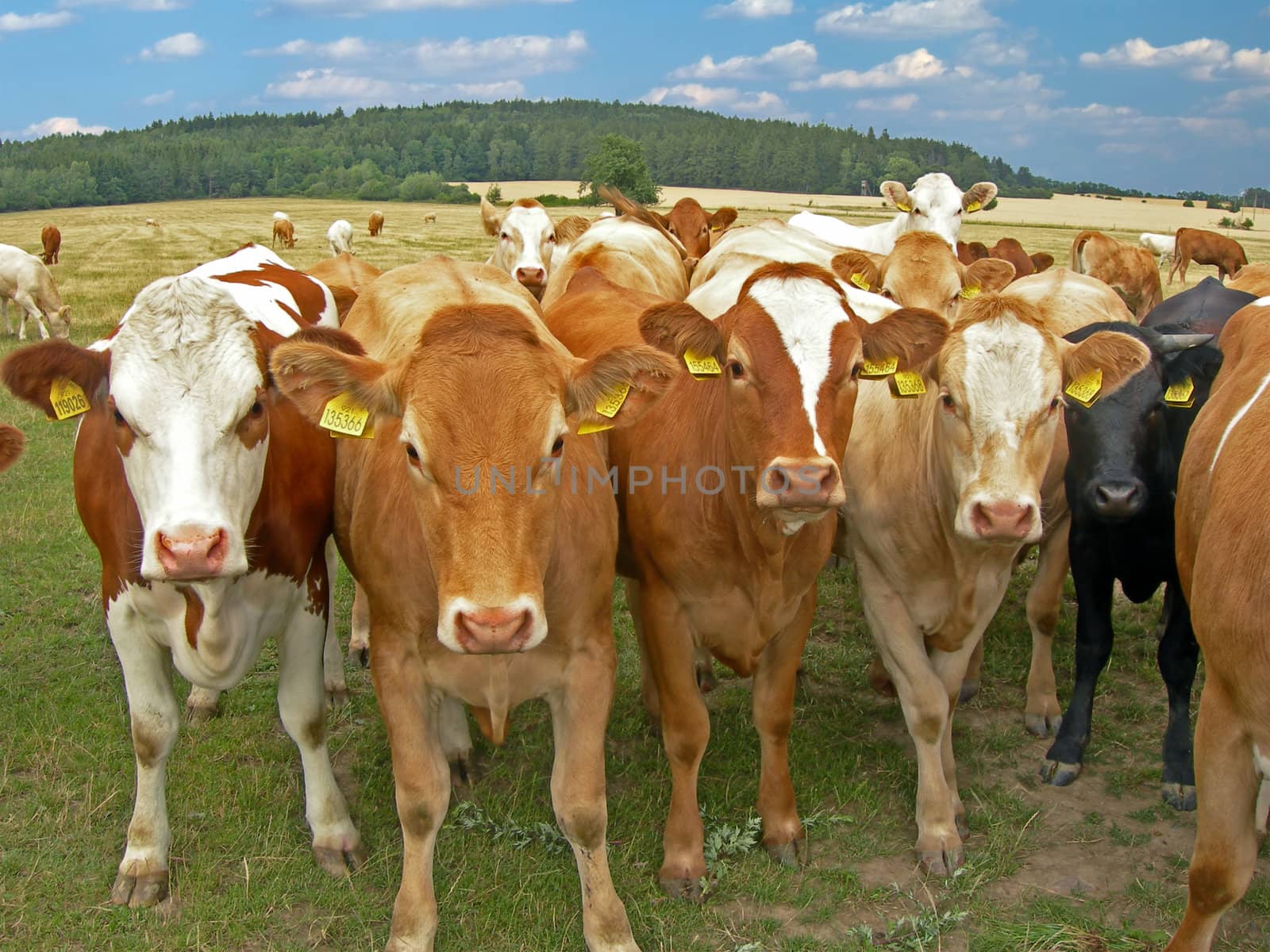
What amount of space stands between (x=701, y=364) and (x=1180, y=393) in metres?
2.25

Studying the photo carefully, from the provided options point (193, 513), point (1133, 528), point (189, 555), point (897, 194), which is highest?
point (897, 194)

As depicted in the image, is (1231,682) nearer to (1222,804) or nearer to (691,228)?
(1222,804)

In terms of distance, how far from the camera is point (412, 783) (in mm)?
3518

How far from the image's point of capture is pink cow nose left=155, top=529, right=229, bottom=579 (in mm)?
3145

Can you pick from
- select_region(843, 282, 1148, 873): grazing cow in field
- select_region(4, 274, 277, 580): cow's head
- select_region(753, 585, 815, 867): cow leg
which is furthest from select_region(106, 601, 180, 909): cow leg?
select_region(843, 282, 1148, 873): grazing cow in field

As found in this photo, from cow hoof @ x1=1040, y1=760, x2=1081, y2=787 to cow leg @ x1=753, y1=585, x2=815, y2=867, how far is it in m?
1.25

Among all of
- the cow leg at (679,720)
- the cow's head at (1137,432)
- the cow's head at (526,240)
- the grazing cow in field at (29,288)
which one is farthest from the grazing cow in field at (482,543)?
the grazing cow in field at (29,288)

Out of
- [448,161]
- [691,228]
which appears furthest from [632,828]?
[448,161]

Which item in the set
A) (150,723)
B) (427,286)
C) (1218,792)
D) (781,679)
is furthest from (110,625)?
(1218,792)

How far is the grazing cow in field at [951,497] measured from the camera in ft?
12.6

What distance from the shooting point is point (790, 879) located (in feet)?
13.2

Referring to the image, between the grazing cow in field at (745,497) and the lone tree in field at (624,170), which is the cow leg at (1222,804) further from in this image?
the lone tree in field at (624,170)

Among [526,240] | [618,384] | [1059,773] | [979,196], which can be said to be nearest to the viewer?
[618,384]

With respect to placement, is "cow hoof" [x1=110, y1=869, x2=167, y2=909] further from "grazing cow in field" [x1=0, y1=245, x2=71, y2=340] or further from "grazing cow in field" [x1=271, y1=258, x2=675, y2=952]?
"grazing cow in field" [x1=0, y1=245, x2=71, y2=340]
